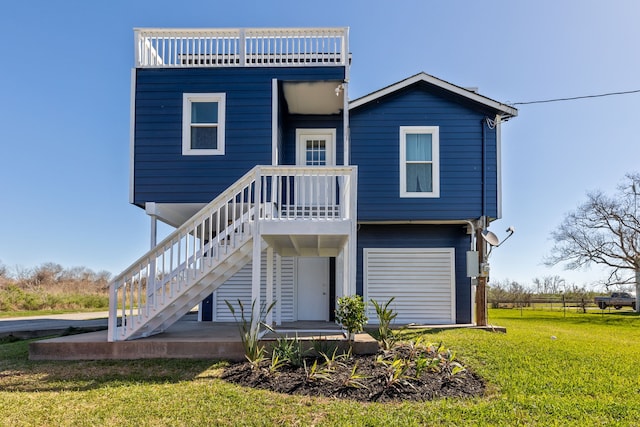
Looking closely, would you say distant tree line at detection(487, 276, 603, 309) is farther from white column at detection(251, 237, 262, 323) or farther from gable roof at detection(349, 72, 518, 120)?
white column at detection(251, 237, 262, 323)

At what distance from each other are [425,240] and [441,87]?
3855mm

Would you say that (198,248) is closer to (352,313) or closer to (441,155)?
(352,313)

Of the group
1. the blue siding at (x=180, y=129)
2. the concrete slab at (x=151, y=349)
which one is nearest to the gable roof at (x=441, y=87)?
the blue siding at (x=180, y=129)

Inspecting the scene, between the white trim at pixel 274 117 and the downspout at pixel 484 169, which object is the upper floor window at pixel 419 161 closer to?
the downspout at pixel 484 169

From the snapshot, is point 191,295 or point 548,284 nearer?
point 191,295

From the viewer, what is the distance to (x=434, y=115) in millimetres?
11172

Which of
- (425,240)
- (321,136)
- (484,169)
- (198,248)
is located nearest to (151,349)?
(198,248)

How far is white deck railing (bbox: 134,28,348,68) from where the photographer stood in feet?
31.3

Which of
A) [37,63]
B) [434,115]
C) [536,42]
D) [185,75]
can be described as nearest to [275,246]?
[185,75]

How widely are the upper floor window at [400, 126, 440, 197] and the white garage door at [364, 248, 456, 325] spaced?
1.76m

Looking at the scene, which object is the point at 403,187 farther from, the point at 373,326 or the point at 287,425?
the point at 287,425

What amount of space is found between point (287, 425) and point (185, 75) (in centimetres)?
763

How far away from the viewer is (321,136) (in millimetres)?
11734

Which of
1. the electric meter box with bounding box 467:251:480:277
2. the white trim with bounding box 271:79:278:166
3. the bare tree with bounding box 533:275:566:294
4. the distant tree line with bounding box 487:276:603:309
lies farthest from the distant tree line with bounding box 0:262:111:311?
the bare tree with bounding box 533:275:566:294
